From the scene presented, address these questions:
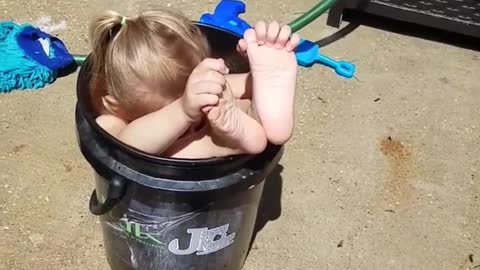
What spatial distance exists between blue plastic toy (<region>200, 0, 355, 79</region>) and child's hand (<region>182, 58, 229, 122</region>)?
868mm

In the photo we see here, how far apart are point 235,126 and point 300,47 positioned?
0.93 meters

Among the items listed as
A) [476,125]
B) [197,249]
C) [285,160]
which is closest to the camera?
[197,249]

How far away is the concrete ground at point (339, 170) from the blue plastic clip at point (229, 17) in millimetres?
145

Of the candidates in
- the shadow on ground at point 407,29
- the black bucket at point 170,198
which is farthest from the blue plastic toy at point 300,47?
the black bucket at point 170,198

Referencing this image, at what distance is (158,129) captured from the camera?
4.46ft

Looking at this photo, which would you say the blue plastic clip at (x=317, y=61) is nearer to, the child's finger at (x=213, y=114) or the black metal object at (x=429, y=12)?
the black metal object at (x=429, y=12)

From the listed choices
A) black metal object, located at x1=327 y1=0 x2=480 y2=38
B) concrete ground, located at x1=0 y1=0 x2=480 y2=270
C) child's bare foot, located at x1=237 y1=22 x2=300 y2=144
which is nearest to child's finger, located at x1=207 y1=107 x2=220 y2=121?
child's bare foot, located at x1=237 y1=22 x2=300 y2=144

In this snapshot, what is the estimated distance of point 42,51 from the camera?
204cm

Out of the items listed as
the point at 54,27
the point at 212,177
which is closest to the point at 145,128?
the point at 212,177

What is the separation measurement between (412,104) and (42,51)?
3.14ft

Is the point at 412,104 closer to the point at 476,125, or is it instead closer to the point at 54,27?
the point at 476,125

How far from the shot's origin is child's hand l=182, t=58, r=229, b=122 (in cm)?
127

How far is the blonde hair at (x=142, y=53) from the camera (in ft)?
4.53

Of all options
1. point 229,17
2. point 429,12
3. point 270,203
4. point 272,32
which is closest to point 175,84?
point 272,32
